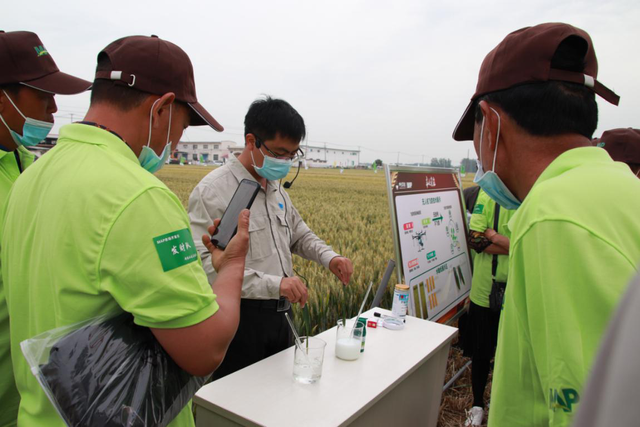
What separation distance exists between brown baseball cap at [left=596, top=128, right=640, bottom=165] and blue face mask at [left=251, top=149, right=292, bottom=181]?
2990 mm

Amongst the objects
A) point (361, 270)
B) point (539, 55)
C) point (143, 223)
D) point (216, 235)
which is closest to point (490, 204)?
point (361, 270)

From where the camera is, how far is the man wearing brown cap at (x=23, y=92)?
209 cm

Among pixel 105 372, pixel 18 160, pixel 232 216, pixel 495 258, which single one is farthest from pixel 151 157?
pixel 495 258

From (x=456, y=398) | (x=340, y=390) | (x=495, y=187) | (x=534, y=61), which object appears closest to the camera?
(x=534, y=61)

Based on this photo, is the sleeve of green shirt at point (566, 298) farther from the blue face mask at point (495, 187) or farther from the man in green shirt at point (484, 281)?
the man in green shirt at point (484, 281)

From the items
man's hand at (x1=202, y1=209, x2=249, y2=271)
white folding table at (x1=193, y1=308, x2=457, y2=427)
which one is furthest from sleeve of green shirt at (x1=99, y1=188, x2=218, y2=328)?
white folding table at (x1=193, y1=308, x2=457, y2=427)

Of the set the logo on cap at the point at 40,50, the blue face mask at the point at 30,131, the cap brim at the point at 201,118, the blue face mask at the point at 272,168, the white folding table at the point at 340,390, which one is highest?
the logo on cap at the point at 40,50

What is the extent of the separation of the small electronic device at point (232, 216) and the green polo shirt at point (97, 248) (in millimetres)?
449

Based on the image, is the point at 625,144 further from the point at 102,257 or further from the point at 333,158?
the point at 333,158

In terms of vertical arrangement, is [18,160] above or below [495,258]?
above

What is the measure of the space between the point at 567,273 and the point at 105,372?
116 cm

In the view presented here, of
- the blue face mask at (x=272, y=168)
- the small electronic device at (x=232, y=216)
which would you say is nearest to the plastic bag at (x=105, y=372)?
the small electronic device at (x=232, y=216)

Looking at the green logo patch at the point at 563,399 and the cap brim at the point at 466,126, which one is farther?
the cap brim at the point at 466,126

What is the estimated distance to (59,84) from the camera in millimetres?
2182
